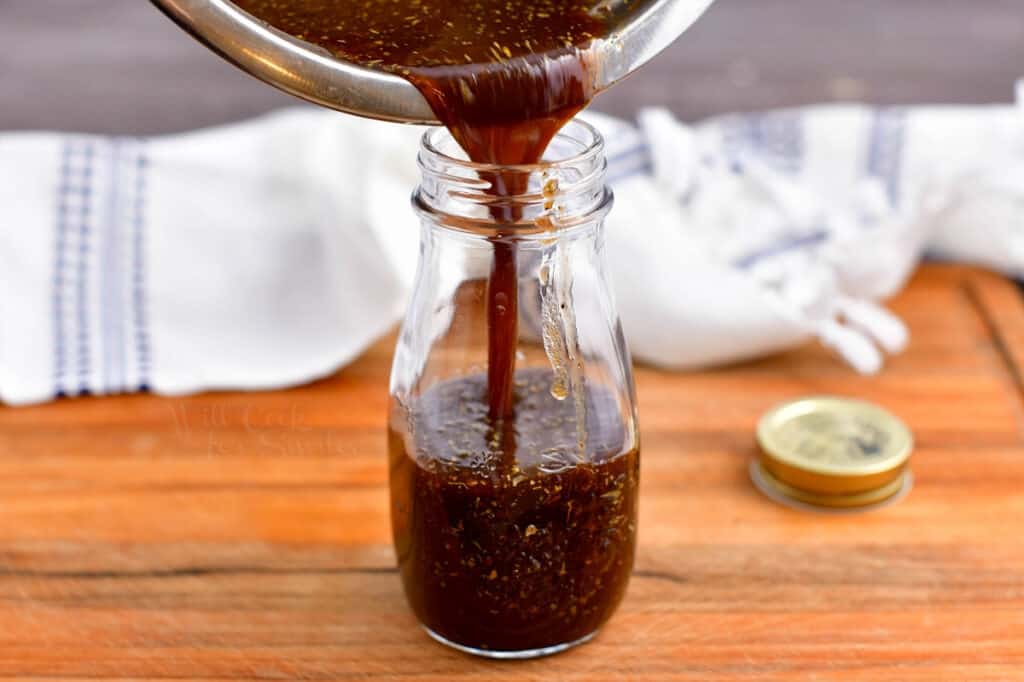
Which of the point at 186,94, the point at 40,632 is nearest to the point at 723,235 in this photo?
the point at 40,632

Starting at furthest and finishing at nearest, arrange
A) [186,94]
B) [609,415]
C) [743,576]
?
[186,94] < [743,576] < [609,415]

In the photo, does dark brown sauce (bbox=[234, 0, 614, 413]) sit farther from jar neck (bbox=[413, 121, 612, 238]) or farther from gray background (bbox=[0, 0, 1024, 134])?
gray background (bbox=[0, 0, 1024, 134])

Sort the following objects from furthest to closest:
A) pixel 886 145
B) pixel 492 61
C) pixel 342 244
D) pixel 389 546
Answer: pixel 886 145 → pixel 342 244 → pixel 389 546 → pixel 492 61

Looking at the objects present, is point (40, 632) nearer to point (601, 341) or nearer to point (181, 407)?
point (181, 407)

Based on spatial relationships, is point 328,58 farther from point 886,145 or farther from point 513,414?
point 886,145

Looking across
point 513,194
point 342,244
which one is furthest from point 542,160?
point 342,244
